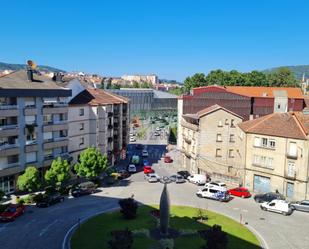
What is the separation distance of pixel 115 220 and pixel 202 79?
9378 cm

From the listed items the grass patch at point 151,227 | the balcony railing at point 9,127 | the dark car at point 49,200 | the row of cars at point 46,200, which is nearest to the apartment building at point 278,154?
the grass patch at point 151,227

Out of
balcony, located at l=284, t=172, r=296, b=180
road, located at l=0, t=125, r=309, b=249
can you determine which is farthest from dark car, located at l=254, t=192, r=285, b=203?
balcony, located at l=284, t=172, r=296, b=180

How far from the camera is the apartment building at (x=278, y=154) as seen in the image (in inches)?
2050

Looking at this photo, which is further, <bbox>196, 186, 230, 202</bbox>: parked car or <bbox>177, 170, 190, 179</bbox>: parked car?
<bbox>177, 170, 190, 179</bbox>: parked car

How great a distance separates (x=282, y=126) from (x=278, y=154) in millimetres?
4435

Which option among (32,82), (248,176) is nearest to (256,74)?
(248,176)

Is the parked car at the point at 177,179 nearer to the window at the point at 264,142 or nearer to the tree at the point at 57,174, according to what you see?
the window at the point at 264,142

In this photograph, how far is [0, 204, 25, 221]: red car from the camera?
139ft

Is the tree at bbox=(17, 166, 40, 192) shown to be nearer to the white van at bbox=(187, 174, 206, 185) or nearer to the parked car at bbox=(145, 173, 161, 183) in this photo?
the parked car at bbox=(145, 173, 161, 183)

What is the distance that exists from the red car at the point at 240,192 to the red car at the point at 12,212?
100 feet

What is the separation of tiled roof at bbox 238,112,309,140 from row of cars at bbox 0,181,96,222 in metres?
27.2

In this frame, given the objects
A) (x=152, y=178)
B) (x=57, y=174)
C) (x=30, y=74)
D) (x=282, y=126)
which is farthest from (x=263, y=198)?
(x=30, y=74)

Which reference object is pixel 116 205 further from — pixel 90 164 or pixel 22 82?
pixel 22 82

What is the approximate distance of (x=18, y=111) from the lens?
54.8 m
